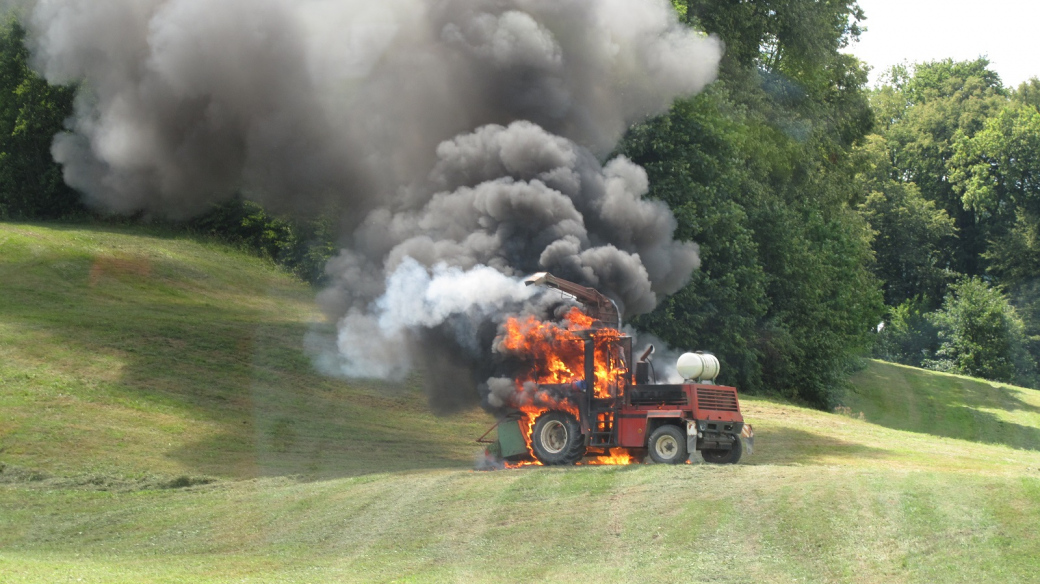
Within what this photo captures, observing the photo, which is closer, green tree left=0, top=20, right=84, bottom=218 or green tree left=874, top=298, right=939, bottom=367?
green tree left=0, top=20, right=84, bottom=218

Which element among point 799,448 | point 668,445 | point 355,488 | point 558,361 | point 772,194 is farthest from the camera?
point 772,194

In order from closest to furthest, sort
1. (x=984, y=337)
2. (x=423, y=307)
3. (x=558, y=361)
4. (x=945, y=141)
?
(x=558, y=361) < (x=423, y=307) < (x=984, y=337) < (x=945, y=141)

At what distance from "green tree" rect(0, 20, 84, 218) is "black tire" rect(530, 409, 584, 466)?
3040 centimetres

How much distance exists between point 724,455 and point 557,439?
355cm

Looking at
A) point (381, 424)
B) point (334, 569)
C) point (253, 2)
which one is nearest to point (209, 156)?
point (253, 2)

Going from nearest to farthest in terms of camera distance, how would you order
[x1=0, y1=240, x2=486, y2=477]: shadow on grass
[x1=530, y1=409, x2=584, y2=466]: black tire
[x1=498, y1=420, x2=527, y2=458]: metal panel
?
[x1=530, y1=409, x2=584, y2=466]: black tire, [x1=498, y1=420, x2=527, y2=458]: metal panel, [x1=0, y1=240, x2=486, y2=477]: shadow on grass

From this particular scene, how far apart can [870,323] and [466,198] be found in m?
38.3

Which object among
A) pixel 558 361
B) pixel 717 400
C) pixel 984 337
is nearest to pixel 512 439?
pixel 558 361

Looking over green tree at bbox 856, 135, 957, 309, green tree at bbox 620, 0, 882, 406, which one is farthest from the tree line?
green tree at bbox 856, 135, 957, 309

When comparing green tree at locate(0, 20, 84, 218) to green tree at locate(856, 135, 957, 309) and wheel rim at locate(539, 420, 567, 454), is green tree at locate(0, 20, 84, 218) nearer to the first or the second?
wheel rim at locate(539, 420, 567, 454)

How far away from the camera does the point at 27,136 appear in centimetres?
4888

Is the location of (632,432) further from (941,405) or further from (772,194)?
(941,405)

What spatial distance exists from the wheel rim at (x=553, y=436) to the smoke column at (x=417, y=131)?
84.3 inches

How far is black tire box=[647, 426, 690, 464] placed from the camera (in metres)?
19.1
